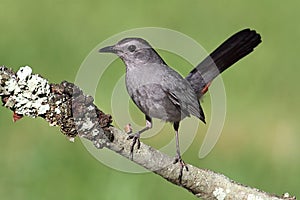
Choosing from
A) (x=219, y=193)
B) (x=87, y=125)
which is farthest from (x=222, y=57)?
(x=87, y=125)

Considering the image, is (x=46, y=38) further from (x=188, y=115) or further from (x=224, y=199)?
(x=224, y=199)

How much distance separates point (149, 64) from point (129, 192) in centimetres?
173

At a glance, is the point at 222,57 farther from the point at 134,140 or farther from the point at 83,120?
the point at 83,120

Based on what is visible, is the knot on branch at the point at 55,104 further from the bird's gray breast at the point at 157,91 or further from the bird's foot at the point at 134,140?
the bird's gray breast at the point at 157,91

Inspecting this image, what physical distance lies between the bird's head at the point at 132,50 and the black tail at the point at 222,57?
18.3 inches

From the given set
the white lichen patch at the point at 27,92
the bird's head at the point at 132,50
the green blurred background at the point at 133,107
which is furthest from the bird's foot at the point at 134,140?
the green blurred background at the point at 133,107

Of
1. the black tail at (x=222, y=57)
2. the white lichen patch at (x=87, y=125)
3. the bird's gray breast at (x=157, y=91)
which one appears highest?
the black tail at (x=222, y=57)

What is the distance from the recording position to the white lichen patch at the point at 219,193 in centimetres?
340

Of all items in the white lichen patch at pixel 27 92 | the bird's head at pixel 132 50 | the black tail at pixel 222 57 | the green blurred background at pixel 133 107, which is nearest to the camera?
the white lichen patch at pixel 27 92

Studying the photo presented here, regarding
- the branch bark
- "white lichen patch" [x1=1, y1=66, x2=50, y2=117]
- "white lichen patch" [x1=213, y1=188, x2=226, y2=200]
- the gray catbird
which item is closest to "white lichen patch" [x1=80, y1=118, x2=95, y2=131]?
the branch bark

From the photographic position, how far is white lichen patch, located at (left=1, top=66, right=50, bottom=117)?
116 inches

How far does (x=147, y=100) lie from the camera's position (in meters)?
3.90

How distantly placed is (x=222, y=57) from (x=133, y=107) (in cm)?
217

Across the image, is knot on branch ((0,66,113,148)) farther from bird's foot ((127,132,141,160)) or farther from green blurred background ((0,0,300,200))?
green blurred background ((0,0,300,200))
